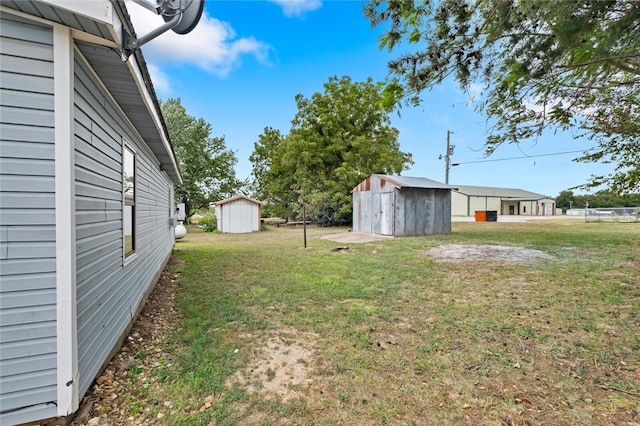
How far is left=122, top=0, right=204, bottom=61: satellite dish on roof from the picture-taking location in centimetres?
200

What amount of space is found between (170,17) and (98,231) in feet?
6.07

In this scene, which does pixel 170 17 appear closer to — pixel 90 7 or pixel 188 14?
pixel 188 14

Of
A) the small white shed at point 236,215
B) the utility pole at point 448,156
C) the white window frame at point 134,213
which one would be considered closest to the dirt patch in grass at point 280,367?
the white window frame at point 134,213

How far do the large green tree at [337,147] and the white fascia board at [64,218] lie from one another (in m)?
17.4

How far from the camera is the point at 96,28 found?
1843 millimetres

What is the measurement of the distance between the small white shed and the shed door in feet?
27.8

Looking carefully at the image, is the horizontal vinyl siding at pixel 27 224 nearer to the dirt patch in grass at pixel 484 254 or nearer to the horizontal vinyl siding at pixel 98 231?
the horizontal vinyl siding at pixel 98 231

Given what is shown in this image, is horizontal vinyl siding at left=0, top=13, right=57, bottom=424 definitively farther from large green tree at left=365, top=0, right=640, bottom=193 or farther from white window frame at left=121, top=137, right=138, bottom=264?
large green tree at left=365, top=0, right=640, bottom=193

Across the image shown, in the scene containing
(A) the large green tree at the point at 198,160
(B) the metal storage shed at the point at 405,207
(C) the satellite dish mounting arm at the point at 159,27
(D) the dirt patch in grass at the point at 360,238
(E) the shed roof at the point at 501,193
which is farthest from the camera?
(E) the shed roof at the point at 501,193

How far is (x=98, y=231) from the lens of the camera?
260 cm

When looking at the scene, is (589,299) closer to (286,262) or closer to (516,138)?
(516,138)

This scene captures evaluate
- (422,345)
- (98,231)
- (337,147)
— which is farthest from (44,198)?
(337,147)

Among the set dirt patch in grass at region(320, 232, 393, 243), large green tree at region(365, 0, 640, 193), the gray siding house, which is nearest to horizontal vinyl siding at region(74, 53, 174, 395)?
the gray siding house

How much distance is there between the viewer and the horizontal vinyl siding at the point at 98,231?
7.10 feet
